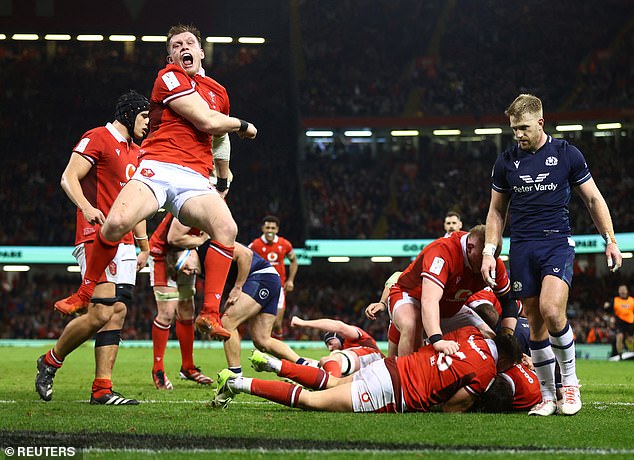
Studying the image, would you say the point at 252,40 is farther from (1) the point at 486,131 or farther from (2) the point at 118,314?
(2) the point at 118,314

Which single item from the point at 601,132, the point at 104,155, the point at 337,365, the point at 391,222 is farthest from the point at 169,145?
the point at 601,132

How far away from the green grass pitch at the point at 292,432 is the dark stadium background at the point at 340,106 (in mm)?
27018

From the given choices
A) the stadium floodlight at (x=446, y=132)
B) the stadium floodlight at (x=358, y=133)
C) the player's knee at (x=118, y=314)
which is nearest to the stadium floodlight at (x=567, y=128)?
the stadium floodlight at (x=446, y=132)

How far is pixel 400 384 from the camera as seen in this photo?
5.96 meters

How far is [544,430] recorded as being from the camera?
507 centimetres

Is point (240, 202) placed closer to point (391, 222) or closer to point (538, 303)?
point (391, 222)

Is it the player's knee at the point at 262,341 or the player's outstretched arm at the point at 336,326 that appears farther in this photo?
the player's knee at the point at 262,341

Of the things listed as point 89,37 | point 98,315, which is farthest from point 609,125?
point 98,315

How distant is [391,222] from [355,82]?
8.44 m

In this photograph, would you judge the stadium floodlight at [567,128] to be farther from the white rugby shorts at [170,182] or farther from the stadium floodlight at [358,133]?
the white rugby shorts at [170,182]

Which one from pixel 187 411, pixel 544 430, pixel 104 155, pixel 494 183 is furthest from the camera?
pixel 104 155

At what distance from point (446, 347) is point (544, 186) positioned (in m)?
1.46

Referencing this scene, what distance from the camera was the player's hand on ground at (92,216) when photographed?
21.3 feet

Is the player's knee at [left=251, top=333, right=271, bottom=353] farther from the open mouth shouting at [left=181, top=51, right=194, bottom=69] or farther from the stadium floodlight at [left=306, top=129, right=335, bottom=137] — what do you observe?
the stadium floodlight at [left=306, top=129, right=335, bottom=137]
